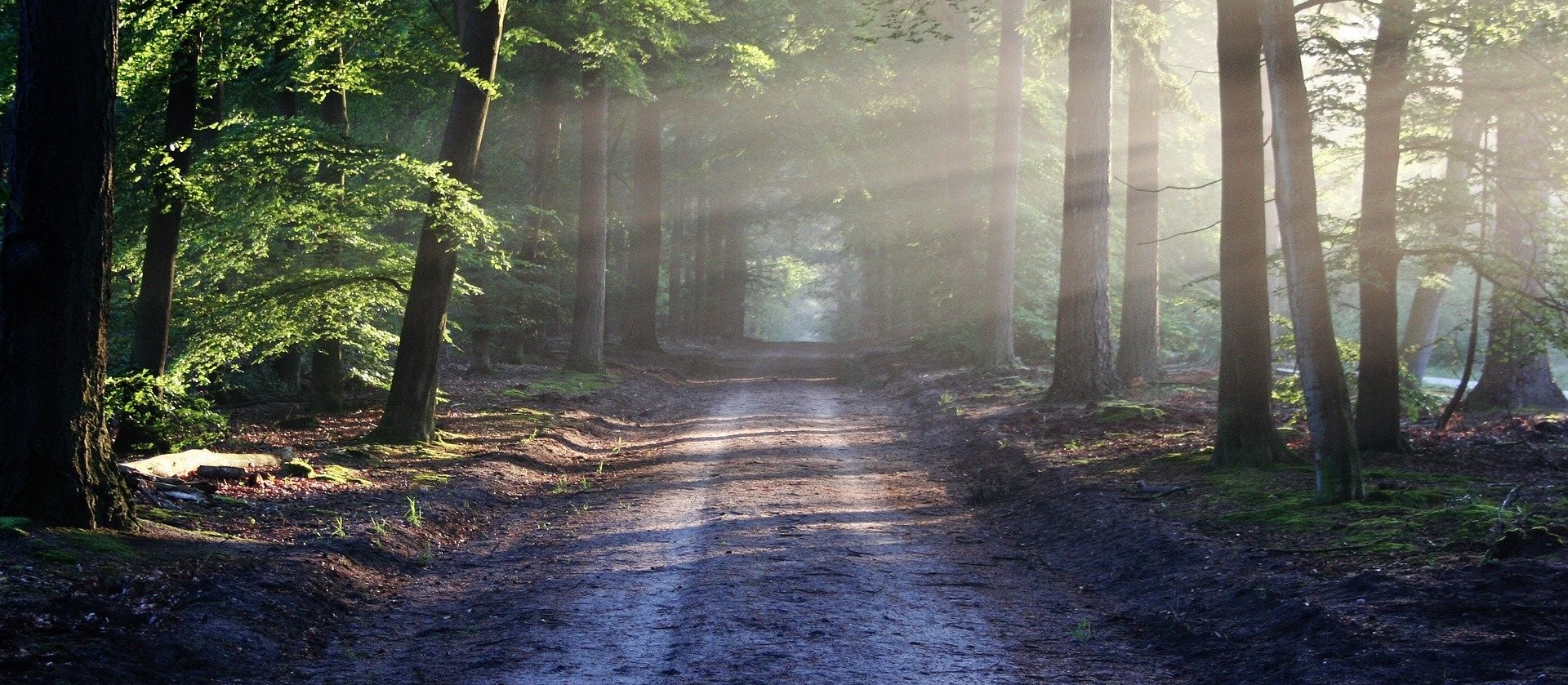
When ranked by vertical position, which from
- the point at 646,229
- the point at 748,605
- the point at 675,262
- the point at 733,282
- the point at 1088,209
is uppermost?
the point at 675,262

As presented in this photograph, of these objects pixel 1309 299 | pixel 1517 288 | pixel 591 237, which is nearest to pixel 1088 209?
pixel 1517 288

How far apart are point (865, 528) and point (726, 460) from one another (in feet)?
14.4

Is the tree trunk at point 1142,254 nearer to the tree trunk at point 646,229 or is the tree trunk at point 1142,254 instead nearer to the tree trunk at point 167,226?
the tree trunk at point 646,229

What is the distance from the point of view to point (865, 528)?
9.75 m

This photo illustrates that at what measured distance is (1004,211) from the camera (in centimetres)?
2477

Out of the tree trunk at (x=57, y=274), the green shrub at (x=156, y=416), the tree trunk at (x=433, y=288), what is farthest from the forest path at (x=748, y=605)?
the green shrub at (x=156, y=416)

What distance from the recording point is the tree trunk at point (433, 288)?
44.5 feet

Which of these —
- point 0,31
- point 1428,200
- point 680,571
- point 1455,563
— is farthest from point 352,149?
point 1428,200

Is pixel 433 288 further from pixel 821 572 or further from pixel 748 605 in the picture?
pixel 748 605

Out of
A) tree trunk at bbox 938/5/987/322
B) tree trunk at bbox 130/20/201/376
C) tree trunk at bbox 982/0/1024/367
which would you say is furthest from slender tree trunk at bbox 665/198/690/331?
tree trunk at bbox 130/20/201/376

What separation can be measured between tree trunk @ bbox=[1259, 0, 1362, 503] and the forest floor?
394 mm

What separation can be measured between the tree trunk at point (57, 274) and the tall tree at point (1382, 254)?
11.6 meters

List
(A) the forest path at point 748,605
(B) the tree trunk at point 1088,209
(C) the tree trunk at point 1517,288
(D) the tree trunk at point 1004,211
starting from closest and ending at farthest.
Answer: (A) the forest path at point 748,605
(C) the tree trunk at point 1517,288
(B) the tree trunk at point 1088,209
(D) the tree trunk at point 1004,211

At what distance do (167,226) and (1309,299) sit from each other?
11646 mm
